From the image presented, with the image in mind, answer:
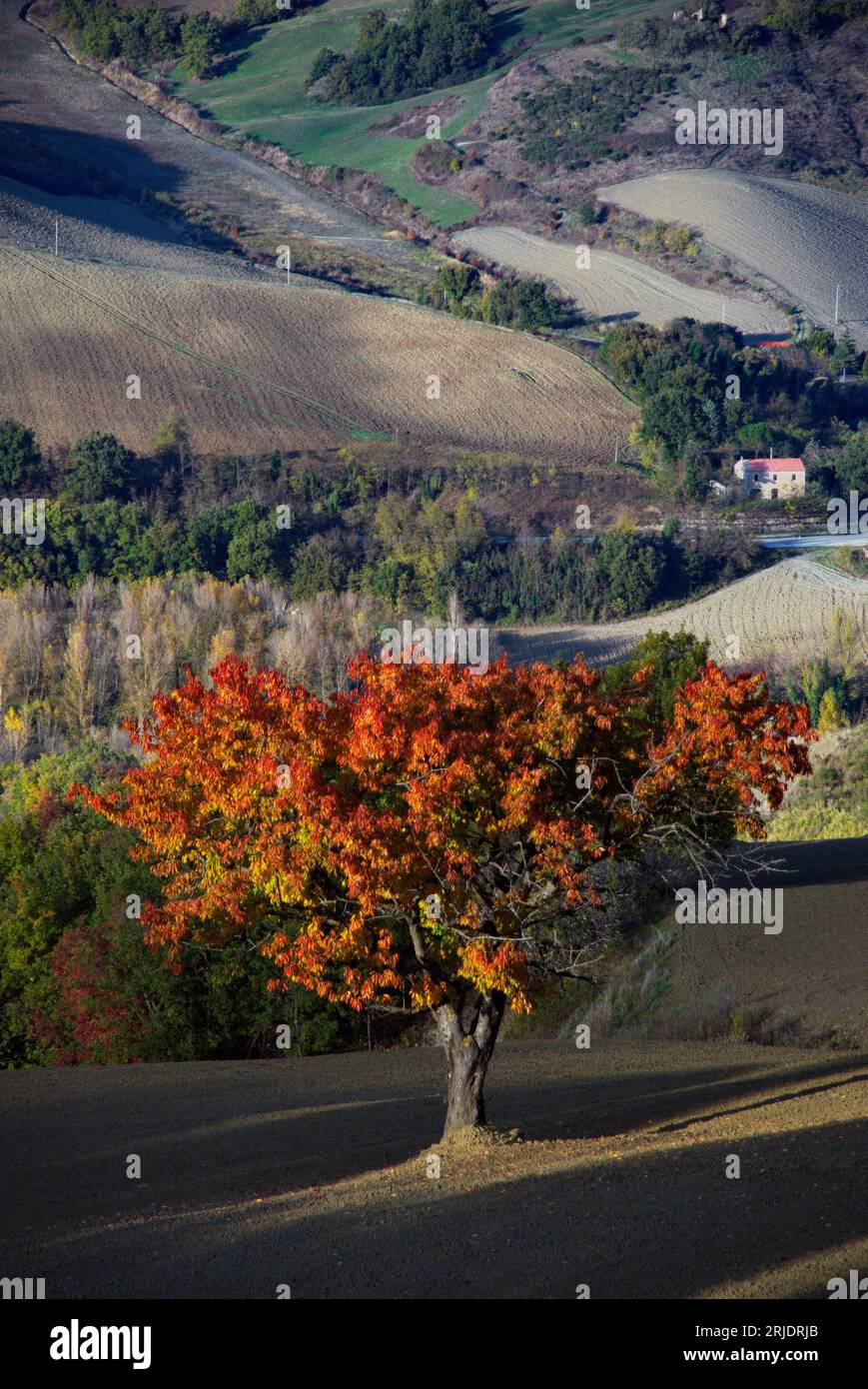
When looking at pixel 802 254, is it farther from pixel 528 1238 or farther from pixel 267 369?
pixel 528 1238

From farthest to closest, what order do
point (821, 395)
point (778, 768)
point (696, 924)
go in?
point (821, 395) < point (696, 924) < point (778, 768)

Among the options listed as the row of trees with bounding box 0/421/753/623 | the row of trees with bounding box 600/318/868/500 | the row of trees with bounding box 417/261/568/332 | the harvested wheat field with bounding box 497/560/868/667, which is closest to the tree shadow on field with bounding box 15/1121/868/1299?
the harvested wheat field with bounding box 497/560/868/667

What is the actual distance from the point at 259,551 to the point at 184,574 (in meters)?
5.79

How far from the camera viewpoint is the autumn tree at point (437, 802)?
20.5 meters

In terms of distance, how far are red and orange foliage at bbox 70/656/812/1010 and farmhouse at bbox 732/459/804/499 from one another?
118 m

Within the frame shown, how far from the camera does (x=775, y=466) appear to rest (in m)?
140

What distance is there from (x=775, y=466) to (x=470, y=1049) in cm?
12310

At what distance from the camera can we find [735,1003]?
35.5 m

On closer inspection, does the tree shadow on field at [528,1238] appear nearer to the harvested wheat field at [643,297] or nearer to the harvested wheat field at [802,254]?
the harvested wheat field at [643,297]

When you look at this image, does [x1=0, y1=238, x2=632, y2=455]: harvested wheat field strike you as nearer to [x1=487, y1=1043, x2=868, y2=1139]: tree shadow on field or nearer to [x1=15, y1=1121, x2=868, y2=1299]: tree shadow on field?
[x1=487, y1=1043, x2=868, y2=1139]: tree shadow on field

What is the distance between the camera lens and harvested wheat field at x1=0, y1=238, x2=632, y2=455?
134m

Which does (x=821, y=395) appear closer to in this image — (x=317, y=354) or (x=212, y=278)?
(x=317, y=354)

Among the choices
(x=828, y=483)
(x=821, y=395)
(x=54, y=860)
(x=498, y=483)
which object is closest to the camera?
(x=54, y=860)

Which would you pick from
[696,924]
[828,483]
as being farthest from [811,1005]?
[828,483]
